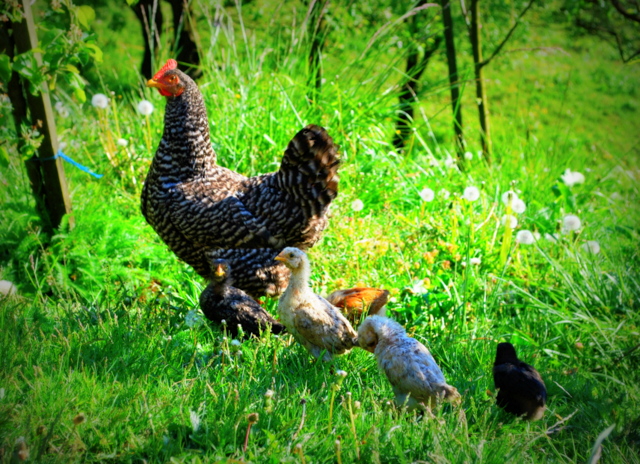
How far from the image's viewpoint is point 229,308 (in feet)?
12.2

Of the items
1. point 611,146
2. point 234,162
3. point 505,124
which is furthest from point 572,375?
point 611,146

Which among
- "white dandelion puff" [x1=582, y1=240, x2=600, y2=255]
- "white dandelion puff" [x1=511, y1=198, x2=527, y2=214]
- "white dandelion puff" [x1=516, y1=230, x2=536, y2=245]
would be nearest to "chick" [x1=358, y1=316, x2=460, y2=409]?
"white dandelion puff" [x1=516, y1=230, x2=536, y2=245]

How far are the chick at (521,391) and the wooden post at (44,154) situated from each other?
3.46m

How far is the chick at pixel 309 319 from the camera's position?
3381 millimetres

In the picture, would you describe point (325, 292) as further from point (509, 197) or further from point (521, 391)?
point (521, 391)

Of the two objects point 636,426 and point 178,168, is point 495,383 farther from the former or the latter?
point 178,168

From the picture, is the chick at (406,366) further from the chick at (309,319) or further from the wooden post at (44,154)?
the wooden post at (44,154)

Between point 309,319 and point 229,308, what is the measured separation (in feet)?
2.06

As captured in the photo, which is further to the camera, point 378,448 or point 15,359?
point 15,359

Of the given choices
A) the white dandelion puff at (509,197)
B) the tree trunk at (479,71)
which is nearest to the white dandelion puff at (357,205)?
the white dandelion puff at (509,197)

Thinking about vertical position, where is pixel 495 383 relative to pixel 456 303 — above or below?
above

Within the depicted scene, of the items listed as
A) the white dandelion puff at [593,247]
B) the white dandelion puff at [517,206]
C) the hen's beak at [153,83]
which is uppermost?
the hen's beak at [153,83]

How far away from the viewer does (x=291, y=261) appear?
352 centimetres

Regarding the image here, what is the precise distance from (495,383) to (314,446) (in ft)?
3.79
